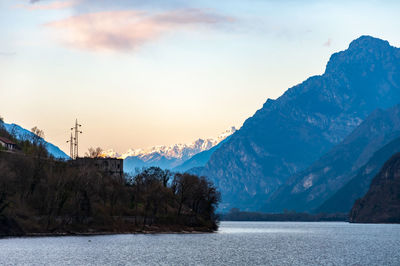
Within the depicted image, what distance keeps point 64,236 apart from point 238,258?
78019 mm

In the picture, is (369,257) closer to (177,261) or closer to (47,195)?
(177,261)

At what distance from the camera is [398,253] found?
458ft

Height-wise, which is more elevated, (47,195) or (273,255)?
(47,195)

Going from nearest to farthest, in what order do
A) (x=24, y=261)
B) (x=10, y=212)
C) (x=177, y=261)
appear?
(x=24, y=261)
(x=177, y=261)
(x=10, y=212)

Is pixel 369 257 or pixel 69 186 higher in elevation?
pixel 69 186

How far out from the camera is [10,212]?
175 m

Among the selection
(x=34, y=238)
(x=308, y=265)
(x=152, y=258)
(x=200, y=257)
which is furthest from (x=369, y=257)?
(x=34, y=238)

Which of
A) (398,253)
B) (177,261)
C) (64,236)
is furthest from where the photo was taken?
(64,236)

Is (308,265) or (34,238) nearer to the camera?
(308,265)

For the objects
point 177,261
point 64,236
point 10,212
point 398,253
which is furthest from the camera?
point 64,236

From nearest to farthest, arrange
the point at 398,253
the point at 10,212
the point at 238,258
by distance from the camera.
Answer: the point at 238,258 < the point at 398,253 < the point at 10,212

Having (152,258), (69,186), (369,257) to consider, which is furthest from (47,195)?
(369,257)

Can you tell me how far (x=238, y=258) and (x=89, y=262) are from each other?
30607 mm

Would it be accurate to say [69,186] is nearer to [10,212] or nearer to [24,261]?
[10,212]
